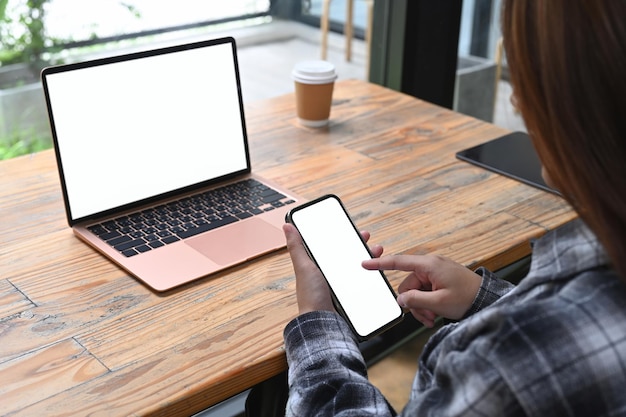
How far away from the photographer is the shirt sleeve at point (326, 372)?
0.79 m

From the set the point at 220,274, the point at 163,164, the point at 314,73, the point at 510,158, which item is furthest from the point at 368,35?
the point at 220,274

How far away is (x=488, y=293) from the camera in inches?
37.1

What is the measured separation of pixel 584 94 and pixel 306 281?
45 centimetres

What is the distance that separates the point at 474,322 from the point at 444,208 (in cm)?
59

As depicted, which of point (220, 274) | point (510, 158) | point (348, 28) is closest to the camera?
point (220, 274)

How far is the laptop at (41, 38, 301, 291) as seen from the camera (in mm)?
1075

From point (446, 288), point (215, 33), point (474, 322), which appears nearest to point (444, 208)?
point (446, 288)

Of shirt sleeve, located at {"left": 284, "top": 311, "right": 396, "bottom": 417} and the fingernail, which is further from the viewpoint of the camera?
the fingernail

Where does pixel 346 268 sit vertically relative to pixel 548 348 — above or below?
below

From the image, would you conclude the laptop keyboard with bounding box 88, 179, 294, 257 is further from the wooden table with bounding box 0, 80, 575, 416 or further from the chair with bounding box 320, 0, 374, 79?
the chair with bounding box 320, 0, 374, 79

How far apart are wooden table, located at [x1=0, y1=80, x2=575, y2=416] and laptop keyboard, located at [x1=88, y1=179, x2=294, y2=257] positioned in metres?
0.05

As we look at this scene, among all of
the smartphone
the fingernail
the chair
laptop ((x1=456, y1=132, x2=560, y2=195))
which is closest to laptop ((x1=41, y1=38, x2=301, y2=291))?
the smartphone

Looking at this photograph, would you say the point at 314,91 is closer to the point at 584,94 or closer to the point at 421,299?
the point at 421,299

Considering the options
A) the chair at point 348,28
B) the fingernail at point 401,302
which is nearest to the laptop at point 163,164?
the fingernail at point 401,302
